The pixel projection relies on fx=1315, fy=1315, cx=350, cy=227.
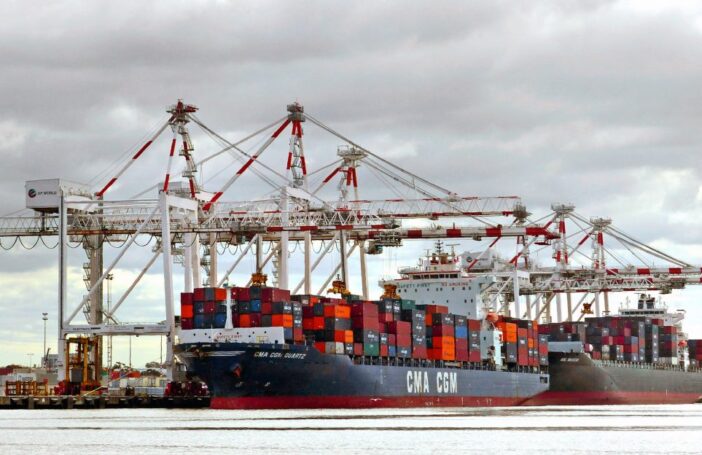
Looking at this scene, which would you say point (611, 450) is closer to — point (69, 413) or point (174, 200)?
point (69, 413)

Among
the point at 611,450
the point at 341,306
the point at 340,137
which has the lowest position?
the point at 611,450

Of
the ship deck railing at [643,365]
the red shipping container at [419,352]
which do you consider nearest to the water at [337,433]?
the red shipping container at [419,352]

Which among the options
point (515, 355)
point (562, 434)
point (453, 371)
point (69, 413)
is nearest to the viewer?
point (562, 434)

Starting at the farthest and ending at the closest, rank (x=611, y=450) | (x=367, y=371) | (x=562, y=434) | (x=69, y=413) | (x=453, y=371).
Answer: (x=453, y=371) < (x=367, y=371) < (x=69, y=413) < (x=562, y=434) < (x=611, y=450)

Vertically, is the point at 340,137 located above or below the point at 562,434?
above

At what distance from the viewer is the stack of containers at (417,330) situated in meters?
72.4

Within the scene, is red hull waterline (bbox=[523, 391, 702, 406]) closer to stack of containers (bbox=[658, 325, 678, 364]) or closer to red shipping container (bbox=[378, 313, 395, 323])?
stack of containers (bbox=[658, 325, 678, 364])

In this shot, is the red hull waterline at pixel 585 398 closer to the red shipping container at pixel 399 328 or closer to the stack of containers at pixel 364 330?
the red shipping container at pixel 399 328

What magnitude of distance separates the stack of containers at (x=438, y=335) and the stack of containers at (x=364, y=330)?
7047 millimetres

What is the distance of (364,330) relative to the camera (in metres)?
67.5

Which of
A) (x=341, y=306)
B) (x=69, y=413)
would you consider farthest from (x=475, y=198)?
(x=69, y=413)

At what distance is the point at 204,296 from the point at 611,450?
3134 cm

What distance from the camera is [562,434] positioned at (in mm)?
44156

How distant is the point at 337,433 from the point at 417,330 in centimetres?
2901
